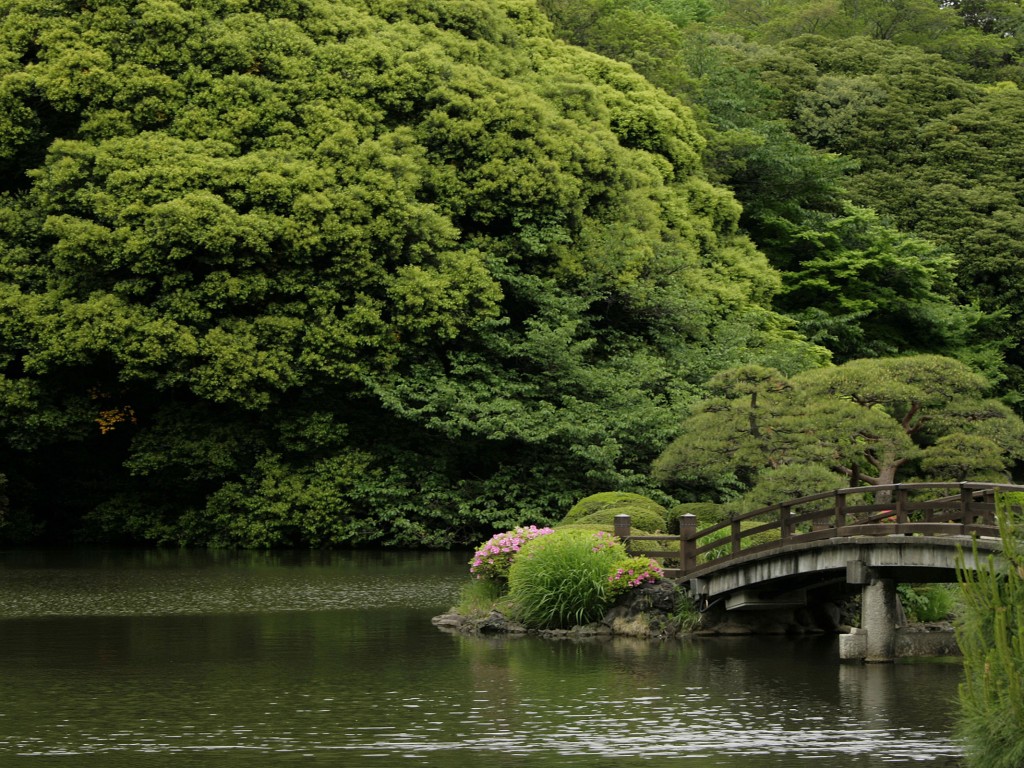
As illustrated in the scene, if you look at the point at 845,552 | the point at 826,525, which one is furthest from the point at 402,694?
the point at 826,525

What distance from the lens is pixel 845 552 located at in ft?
63.7

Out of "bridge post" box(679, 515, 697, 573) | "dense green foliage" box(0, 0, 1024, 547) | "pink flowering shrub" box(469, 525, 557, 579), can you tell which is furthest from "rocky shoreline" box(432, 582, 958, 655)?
"dense green foliage" box(0, 0, 1024, 547)

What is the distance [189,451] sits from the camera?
34938mm

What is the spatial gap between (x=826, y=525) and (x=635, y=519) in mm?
4150

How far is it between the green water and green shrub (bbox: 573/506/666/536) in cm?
287

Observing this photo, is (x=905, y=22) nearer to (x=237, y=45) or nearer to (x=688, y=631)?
(x=237, y=45)

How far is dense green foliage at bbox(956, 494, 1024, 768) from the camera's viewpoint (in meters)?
10.6

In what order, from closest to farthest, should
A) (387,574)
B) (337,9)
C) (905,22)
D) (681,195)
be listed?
(387,574)
(337,9)
(681,195)
(905,22)

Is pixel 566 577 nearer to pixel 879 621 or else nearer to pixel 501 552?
pixel 501 552

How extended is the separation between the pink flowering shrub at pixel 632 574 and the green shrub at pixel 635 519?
1758mm

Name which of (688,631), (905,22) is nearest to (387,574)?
(688,631)

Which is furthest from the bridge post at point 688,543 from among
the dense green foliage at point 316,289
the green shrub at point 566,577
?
the dense green foliage at point 316,289

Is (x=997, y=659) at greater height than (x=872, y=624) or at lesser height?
lesser

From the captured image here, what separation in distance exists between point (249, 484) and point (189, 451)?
1.56 metres
